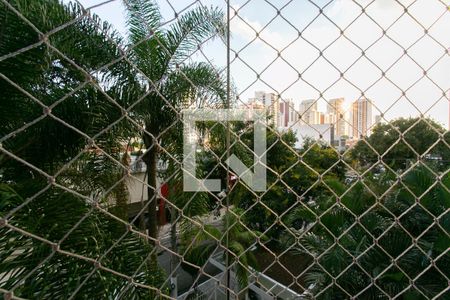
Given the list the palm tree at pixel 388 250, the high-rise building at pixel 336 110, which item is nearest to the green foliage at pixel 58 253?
the high-rise building at pixel 336 110

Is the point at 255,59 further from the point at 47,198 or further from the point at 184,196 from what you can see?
the point at 184,196

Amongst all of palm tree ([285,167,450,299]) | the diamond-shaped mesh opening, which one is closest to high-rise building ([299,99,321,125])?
the diamond-shaped mesh opening

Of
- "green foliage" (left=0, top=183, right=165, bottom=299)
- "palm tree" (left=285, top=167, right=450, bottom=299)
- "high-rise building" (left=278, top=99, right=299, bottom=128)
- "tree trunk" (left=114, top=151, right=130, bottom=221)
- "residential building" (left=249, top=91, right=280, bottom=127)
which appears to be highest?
"residential building" (left=249, top=91, right=280, bottom=127)

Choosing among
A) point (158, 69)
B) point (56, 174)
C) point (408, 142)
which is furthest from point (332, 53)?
point (158, 69)

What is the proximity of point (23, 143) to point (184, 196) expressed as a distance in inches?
37.6

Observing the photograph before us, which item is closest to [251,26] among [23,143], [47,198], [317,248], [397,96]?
[397,96]

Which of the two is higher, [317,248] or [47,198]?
[47,198]

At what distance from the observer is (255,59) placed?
65 cm

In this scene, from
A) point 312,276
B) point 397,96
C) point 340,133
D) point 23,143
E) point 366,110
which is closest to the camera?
point 397,96

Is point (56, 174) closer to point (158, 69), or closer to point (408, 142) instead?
point (408, 142)

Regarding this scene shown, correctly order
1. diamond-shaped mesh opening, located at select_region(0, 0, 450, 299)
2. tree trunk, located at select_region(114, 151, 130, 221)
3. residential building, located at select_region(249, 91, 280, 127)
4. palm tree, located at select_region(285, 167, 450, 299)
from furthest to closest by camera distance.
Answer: tree trunk, located at select_region(114, 151, 130, 221), palm tree, located at select_region(285, 167, 450, 299), residential building, located at select_region(249, 91, 280, 127), diamond-shaped mesh opening, located at select_region(0, 0, 450, 299)

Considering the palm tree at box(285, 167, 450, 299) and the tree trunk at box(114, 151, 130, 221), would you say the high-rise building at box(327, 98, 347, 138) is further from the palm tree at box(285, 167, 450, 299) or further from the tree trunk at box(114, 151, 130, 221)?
the tree trunk at box(114, 151, 130, 221)

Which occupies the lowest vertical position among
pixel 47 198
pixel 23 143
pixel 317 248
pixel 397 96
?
pixel 317 248

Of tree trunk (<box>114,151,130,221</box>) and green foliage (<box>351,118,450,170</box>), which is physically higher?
green foliage (<box>351,118,450,170</box>)
